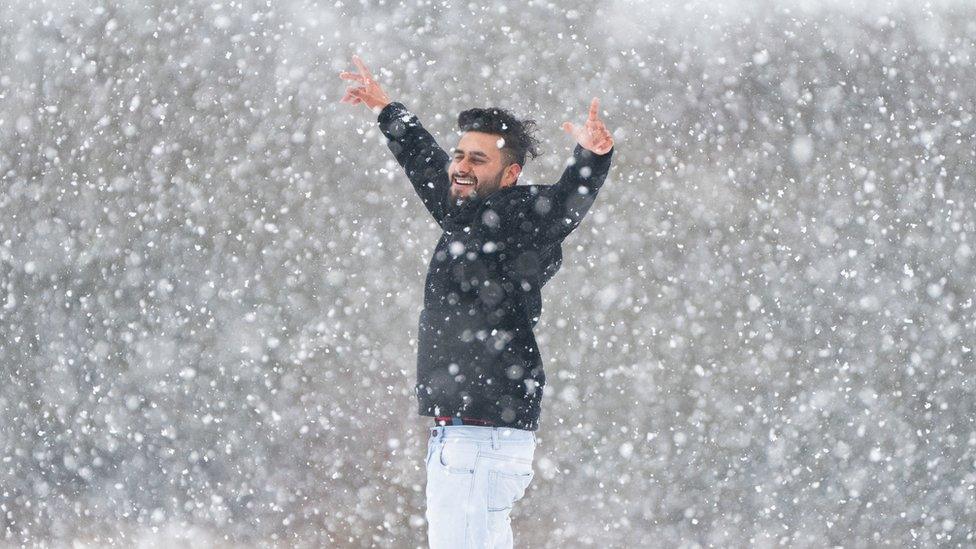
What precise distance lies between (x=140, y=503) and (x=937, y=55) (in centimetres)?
301

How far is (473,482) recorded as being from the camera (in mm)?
1976

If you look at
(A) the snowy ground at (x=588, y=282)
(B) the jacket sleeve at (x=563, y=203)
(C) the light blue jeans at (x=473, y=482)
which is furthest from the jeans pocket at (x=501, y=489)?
(A) the snowy ground at (x=588, y=282)

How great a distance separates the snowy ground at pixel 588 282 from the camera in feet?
8.79

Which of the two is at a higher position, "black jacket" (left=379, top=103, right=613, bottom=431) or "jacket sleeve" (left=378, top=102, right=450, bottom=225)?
"jacket sleeve" (left=378, top=102, right=450, bottom=225)

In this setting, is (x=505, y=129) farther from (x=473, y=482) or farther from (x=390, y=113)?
(x=473, y=482)

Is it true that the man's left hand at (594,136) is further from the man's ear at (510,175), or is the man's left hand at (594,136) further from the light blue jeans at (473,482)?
the light blue jeans at (473,482)

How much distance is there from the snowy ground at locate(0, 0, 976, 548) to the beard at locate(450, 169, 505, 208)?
1.52ft

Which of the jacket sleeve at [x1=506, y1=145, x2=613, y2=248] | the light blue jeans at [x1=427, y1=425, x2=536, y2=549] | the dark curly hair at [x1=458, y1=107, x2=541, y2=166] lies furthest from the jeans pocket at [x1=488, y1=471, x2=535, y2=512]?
the dark curly hair at [x1=458, y1=107, x2=541, y2=166]

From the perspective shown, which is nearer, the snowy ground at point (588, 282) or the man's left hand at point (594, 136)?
the man's left hand at point (594, 136)

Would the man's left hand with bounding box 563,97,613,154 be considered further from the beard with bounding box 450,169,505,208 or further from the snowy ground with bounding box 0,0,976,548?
the snowy ground with bounding box 0,0,976,548

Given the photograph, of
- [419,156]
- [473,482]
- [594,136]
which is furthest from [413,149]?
[473,482]

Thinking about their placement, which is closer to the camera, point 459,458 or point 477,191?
point 459,458

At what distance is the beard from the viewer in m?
→ 2.20

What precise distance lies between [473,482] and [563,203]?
0.64m
